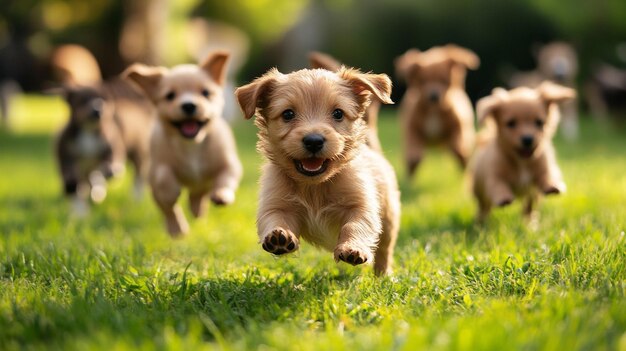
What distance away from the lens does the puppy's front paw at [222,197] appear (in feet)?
16.4

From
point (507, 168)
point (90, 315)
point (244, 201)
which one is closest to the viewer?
point (90, 315)

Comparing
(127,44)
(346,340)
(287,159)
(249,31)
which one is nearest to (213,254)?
(287,159)

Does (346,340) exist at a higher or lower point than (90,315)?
higher

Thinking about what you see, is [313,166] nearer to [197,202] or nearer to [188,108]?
[188,108]

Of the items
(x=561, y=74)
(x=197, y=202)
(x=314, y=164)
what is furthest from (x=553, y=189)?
(x=561, y=74)

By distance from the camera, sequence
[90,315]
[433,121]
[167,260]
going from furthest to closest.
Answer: [433,121], [167,260], [90,315]

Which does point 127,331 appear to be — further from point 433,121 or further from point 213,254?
point 433,121

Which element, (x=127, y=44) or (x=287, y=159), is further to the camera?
(x=127, y=44)

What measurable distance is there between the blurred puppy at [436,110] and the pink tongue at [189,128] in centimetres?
348

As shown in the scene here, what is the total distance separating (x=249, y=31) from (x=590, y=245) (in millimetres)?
18628

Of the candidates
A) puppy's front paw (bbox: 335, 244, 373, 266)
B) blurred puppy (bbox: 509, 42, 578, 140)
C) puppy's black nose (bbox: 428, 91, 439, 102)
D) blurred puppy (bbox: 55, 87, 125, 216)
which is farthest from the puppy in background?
blurred puppy (bbox: 509, 42, 578, 140)

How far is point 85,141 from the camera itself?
7.60 m

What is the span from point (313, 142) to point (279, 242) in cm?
56

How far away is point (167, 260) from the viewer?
473cm
